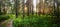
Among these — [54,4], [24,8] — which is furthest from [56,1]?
[24,8]

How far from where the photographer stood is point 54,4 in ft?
8.09

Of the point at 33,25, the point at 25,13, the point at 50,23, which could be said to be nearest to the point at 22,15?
the point at 25,13

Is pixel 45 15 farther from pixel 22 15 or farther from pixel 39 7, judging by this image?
pixel 22 15

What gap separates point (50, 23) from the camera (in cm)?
246

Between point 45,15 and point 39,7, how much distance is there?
5.9 inches

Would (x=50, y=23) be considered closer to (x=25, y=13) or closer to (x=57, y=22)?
(x=57, y=22)

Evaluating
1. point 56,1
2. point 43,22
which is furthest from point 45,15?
point 56,1

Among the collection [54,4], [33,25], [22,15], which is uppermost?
[54,4]

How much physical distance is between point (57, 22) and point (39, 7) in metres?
0.35

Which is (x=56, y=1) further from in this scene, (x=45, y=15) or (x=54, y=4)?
(x=45, y=15)

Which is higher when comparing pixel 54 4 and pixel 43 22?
pixel 54 4

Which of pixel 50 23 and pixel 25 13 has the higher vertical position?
pixel 25 13

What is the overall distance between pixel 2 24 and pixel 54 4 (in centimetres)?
83

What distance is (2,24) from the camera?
2.50 m
